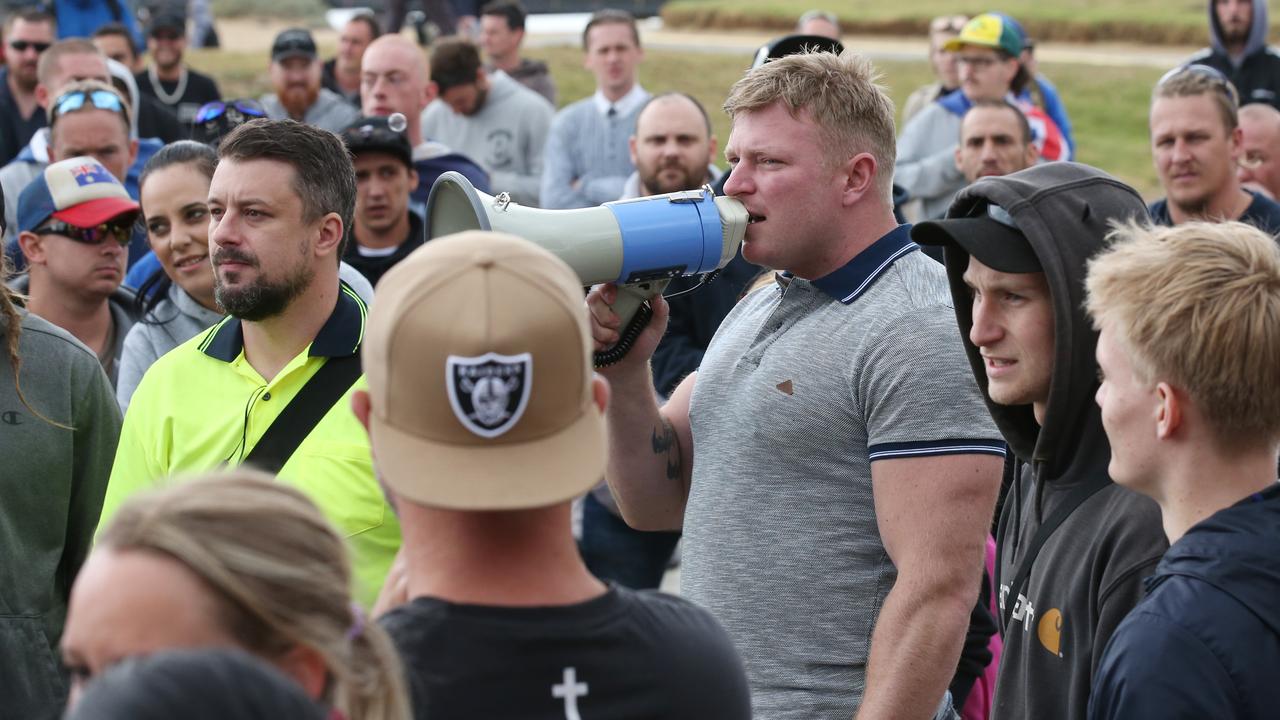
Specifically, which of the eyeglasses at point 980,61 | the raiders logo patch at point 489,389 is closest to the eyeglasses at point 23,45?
the eyeglasses at point 980,61

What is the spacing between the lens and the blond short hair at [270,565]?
5.26ft

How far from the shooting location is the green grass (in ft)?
78.6

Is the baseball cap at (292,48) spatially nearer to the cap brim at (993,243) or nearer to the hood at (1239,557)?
the cap brim at (993,243)

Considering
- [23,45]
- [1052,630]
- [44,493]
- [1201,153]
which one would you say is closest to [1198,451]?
[1052,630]

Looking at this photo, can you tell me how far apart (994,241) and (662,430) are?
96cm

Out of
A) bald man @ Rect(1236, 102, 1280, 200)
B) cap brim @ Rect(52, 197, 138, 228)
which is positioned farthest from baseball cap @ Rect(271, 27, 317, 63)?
bald man @ Rect(1236, 102, 1280, 200)

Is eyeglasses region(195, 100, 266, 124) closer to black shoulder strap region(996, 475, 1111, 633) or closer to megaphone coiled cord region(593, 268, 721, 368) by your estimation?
megaphone coiled cord region(593, 268, 721, 368)

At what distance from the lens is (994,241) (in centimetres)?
316

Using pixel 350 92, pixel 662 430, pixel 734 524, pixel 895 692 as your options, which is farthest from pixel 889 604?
pixel 350 92

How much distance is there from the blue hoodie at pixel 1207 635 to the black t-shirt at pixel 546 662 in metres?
0.73

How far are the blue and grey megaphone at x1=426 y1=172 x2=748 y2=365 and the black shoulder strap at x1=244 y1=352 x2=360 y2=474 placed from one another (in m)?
0.47

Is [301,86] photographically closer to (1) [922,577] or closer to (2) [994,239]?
(2) [994,239]

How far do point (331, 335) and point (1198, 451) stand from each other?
84.8 inches

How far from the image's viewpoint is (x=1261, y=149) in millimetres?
7605
